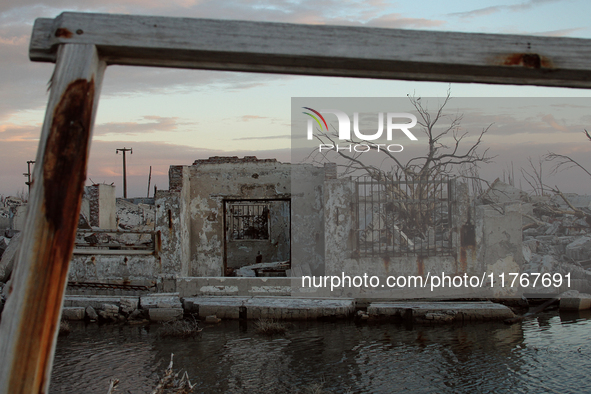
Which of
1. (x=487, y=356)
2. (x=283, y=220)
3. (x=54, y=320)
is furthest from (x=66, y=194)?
(x=283, y=220)

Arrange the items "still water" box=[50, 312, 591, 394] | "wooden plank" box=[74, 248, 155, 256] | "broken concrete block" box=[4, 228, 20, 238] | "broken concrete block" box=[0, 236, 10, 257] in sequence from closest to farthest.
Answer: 1. "still water" box=[50, 312, 591, 394]
2. "wooden plank" box=[74, 248, 155, 256]
3. "broken concrete block" box=[0, 236, 10, 257]
4. "broken concrete block" box=[4, 228, 20, 238]

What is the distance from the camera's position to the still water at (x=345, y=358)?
6605 mm

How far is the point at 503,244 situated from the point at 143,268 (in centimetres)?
849

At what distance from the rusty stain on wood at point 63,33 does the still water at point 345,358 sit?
19.0 feet

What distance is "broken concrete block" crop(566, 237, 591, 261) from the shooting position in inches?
608

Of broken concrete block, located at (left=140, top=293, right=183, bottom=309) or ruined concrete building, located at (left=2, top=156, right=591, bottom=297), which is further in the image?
ruined concrete building, located at (left=2, top=156, right=591, bottom=297)

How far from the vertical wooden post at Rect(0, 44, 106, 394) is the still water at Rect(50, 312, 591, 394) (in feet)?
18.1

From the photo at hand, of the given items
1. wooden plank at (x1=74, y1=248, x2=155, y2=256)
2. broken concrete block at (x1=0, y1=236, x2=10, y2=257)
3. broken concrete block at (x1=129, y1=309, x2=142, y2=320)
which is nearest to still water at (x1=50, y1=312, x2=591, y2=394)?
broken concrete block at (x1=129, y1=309, x2=142, y2=320)

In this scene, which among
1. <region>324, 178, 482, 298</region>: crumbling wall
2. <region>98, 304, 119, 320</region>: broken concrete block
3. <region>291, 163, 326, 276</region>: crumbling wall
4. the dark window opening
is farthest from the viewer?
the dark window opening

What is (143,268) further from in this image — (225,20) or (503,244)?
(225,20)

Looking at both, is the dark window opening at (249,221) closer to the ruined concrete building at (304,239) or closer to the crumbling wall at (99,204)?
the ruined concrete building at (304,239)

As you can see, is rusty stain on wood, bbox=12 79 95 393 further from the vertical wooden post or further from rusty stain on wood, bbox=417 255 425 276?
rusty stain on wood, bbox=417 255 425 276

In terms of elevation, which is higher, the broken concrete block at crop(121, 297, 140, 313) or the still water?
the broken concrete block at crop(121, 297, 140, 313)

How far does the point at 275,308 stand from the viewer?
1041cm
